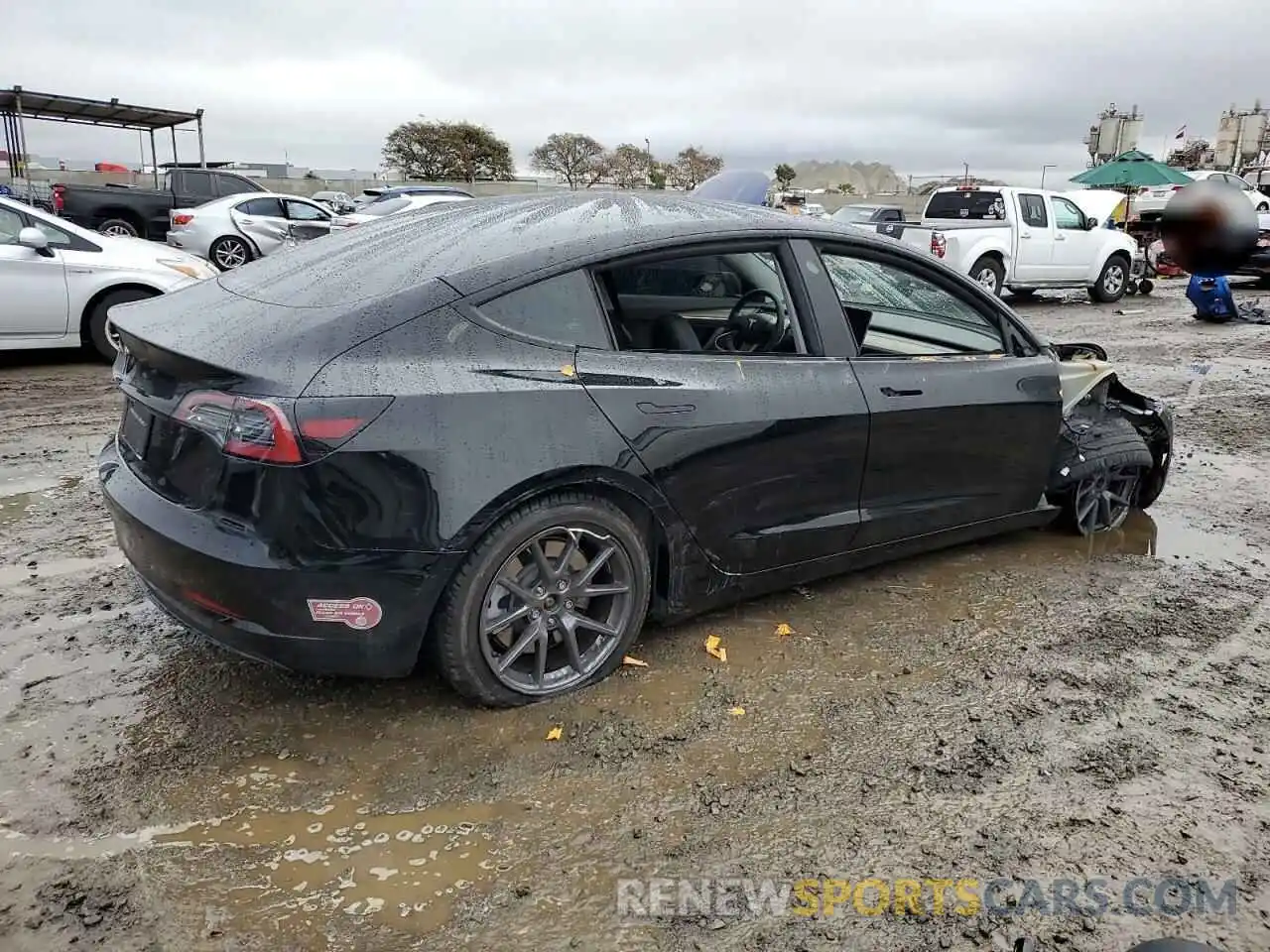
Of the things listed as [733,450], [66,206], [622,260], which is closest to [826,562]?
[733,450]

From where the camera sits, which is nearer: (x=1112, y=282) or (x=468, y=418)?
(x=468, y=418)

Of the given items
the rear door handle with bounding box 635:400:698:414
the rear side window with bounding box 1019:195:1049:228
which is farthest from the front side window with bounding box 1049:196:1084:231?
the rear door handle with bounding box 635:400:698:414

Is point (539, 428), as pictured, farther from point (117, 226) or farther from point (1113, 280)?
point (117, 226)

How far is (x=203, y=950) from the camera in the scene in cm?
210

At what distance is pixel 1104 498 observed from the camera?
187 inches

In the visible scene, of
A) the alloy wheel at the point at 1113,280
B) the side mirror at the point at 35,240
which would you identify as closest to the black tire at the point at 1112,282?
the alloy wheel at the point at 1113,280

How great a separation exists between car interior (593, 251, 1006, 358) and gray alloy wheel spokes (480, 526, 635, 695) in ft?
2.25

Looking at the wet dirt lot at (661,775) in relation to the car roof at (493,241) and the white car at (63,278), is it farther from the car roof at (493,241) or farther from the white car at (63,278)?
the white car at (63,278)

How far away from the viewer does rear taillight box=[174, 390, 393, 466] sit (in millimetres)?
2510

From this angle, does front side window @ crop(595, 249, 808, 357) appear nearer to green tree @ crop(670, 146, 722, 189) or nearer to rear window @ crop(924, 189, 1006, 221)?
rear window @ crop(924, 189, 1006, 221)

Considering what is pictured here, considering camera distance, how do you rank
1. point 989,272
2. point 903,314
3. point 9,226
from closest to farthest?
point 903,314, point 9,226, point 989,272

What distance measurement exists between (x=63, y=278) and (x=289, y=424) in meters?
6.68

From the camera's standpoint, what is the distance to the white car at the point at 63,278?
25.2 feet

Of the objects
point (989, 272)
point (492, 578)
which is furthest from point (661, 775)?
point (989, 272)
